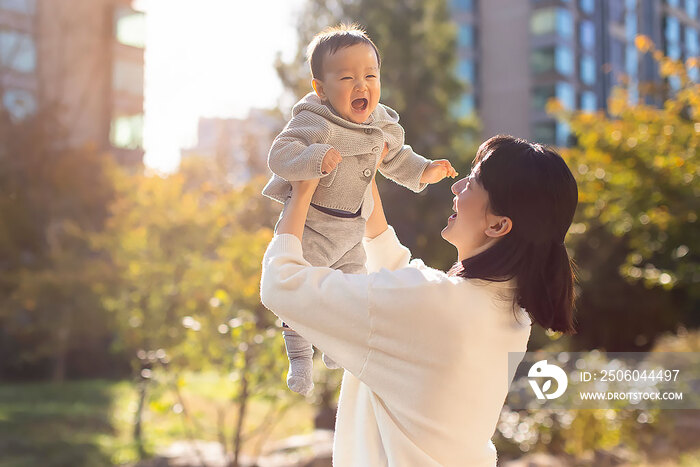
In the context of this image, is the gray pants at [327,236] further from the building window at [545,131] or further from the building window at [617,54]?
the building window at [617,54]

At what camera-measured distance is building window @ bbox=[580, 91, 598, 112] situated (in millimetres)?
27847

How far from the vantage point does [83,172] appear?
1331 centimetres

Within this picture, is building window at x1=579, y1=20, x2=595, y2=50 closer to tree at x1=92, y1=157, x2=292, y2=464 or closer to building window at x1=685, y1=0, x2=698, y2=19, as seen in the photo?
building window at x1=685, y1=0, x2=698, y2=19

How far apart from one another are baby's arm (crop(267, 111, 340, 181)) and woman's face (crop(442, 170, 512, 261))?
322mm

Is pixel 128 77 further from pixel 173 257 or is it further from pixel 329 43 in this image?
pixel 329 43

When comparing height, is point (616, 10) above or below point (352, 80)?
above

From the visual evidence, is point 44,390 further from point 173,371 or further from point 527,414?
point 527,414

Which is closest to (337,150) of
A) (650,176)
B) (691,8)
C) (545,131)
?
(650,176)

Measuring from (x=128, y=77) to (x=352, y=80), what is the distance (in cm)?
1818

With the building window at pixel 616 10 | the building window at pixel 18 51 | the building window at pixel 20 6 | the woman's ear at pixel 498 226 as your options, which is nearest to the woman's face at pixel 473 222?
the woman's ear at pixel 498 226

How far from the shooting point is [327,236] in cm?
165

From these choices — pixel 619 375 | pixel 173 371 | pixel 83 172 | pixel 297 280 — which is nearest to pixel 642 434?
pixel 619 375

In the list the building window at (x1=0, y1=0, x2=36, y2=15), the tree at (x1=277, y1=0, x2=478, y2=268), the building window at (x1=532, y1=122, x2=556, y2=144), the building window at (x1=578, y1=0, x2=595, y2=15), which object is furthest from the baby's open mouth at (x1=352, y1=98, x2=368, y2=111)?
the building window at (x1=578, y1=0, x2=595, y2=15)

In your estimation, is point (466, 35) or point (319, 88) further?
point (466, 35)
